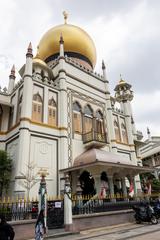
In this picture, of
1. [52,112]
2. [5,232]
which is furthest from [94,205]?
[52,112]

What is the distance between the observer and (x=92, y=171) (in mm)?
12719

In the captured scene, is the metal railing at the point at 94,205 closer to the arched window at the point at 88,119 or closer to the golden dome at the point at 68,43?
the arched window at the point at 88,119

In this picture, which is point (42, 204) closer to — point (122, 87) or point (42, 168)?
point (42, 168)

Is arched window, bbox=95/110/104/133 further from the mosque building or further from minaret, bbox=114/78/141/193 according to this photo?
minaret, bbox=114/78/141/193

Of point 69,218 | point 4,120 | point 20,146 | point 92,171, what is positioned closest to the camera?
point 69,218

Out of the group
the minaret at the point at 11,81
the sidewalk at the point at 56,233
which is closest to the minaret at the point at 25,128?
the sidewalk at the point at 56,233

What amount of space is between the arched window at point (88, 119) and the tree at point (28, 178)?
5.55 metres

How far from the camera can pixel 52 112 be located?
47.9 feet

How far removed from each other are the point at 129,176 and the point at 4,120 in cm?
997

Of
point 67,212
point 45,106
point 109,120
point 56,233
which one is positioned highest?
point 109,120

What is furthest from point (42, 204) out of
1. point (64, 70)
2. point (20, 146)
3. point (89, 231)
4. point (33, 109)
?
point (64, 70)

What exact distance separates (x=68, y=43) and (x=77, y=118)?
27.2ft

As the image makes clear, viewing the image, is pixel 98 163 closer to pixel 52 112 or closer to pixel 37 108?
pixel 52 112

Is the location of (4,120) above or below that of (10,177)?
above
